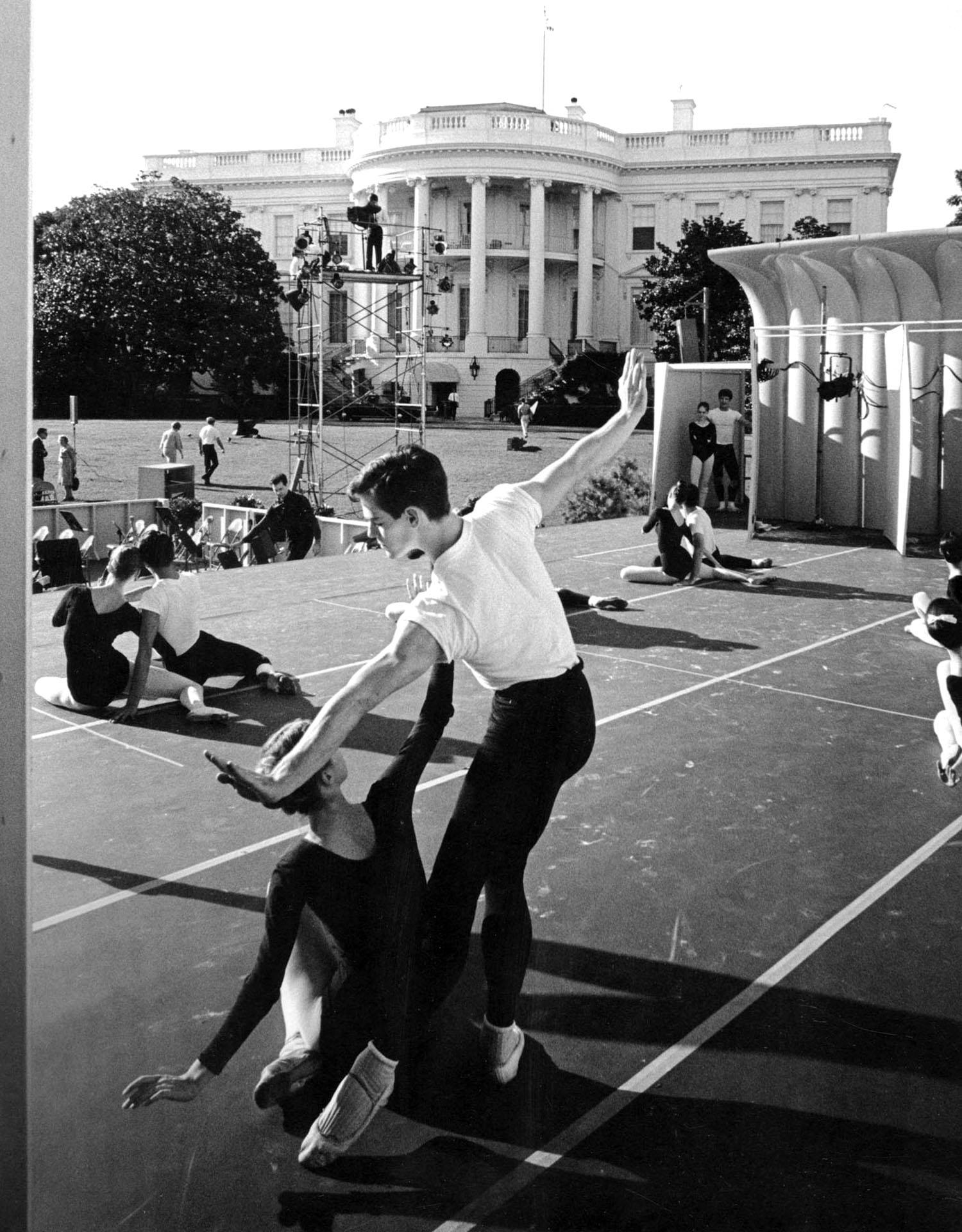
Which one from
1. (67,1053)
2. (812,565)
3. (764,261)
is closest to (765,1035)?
(67,1053)

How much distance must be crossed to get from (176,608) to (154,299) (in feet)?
6.33

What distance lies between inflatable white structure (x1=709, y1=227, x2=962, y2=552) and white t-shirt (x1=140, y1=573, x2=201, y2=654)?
157 inches

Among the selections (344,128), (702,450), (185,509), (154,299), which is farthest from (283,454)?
(702,450)

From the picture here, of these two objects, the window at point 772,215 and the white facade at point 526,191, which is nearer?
the white facade at point 526,191

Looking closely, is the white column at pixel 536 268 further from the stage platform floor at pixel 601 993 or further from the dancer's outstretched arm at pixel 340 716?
the dancer's outstretched arm at pixel 340 716

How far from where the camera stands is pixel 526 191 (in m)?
4.02

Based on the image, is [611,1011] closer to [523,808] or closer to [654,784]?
[523,808]

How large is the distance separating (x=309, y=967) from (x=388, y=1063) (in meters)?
0.17

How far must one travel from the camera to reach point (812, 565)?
7.08 m

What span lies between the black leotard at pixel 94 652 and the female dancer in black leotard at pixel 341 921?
230 centimetres

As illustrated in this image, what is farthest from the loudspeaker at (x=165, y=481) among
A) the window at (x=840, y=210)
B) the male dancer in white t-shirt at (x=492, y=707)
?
the window at (x=840, y=210)

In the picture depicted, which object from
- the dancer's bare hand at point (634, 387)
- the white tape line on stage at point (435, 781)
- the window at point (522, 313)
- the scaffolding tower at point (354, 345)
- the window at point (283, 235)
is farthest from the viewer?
the window at point (522, 313)

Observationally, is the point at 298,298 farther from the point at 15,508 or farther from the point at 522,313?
the point at 15,508

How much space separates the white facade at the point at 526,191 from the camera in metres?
2.38
